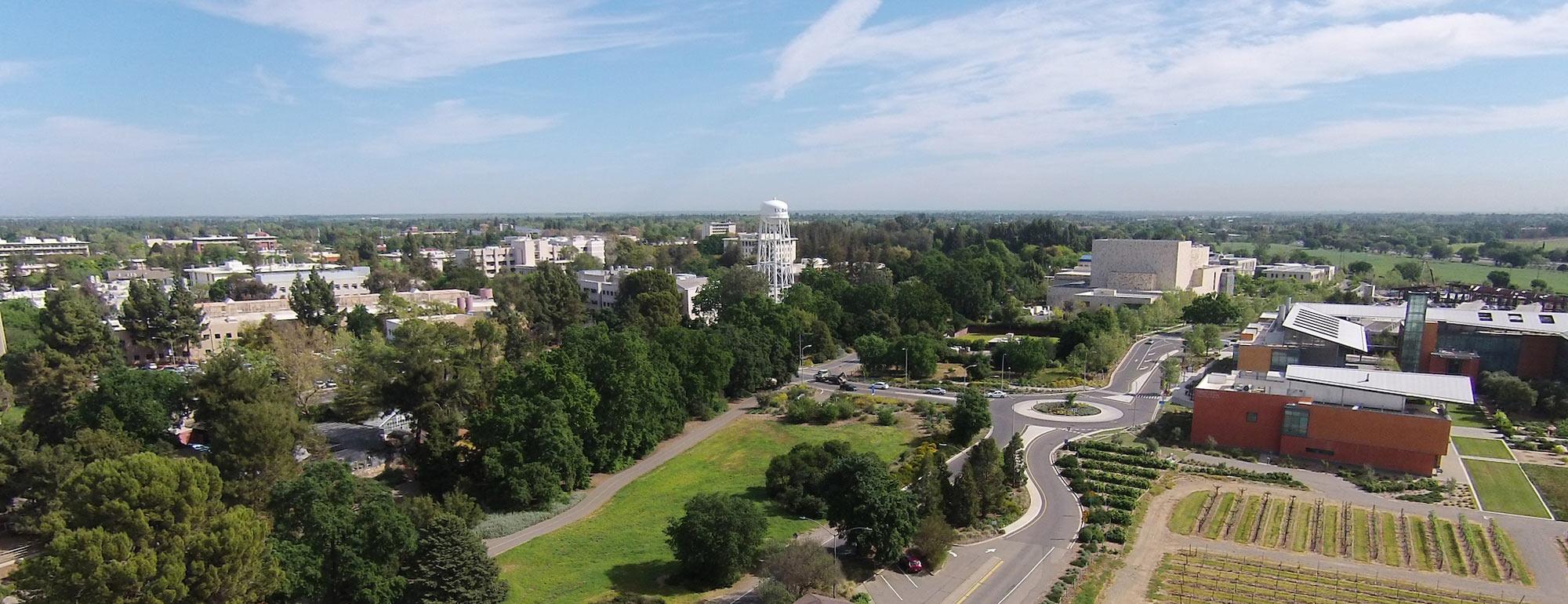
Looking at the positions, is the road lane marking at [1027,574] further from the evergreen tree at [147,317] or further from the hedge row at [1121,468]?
the evergreen tree at [147,317]

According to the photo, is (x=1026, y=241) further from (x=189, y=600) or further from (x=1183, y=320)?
(x=189, y=600)

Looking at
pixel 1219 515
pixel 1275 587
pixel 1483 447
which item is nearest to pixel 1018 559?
pixel 1275 587

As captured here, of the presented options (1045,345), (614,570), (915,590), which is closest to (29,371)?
(614,570)

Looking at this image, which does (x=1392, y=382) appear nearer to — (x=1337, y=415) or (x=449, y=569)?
(x=1337, y=415)

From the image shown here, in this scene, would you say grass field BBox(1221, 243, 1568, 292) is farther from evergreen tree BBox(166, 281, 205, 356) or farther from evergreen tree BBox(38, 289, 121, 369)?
evergreen tree BBox(38, 289, 121, 369)

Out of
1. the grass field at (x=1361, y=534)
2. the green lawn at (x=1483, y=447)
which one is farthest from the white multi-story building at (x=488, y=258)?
the green lawn at (x=1483, y=447)
